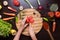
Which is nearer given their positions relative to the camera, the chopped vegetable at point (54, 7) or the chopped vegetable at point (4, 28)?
the chopped vegetable at point (4, 28)

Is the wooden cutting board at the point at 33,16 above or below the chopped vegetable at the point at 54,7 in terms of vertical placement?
below

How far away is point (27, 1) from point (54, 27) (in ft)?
0.98

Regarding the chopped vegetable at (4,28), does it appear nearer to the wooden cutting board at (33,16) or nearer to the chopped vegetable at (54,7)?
the wooden cutting board at (33,16)

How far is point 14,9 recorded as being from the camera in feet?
4.15

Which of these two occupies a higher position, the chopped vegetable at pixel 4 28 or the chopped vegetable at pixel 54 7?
the chopped vegetable at pixel 54 7

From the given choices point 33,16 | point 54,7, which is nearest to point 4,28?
point 33,16

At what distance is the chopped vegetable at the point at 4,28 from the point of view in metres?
1.16

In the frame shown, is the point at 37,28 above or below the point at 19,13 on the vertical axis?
below

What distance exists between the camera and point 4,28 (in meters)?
1.16

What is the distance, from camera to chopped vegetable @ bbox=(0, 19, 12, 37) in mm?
1157

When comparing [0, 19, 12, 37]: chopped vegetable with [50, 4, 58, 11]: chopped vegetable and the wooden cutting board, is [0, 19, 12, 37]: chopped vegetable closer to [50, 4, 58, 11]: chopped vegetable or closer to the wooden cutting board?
the wooden cutting board

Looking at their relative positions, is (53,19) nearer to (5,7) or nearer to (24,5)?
(24,5)

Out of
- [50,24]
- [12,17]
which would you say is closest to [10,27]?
[12,17]

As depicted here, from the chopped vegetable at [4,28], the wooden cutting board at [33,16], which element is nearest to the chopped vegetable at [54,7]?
the wooden cutting board at [33,16]
